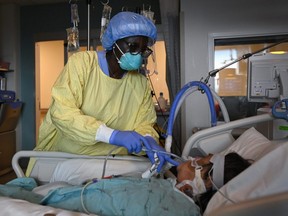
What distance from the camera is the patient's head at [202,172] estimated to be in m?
1.03

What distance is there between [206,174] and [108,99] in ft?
2.04

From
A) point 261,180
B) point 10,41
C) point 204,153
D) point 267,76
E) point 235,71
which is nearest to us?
point 261,180

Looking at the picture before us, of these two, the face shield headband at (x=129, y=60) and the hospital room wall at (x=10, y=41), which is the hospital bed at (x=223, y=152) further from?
the hospital room wall at (x=10, y=41)

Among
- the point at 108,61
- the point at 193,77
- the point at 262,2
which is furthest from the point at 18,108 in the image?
the point at 262,2

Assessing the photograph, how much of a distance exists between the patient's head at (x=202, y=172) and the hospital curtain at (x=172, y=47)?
1.17 meters

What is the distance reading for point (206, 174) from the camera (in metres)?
1.12

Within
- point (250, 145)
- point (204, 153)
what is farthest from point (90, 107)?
point (250, 145)

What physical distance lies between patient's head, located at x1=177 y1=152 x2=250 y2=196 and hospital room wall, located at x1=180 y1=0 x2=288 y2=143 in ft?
4.88

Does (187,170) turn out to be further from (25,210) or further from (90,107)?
(25,210)

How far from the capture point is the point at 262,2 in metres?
2.63

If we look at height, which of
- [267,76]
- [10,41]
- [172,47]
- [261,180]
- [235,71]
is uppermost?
[10,41]

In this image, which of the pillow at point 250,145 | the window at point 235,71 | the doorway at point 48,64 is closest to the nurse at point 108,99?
the pillow at point 250,145

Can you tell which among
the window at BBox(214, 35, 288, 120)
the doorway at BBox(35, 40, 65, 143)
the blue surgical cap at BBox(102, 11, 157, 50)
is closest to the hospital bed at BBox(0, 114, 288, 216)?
the blue surgical cap at BBox(102, 11, 157, 50)

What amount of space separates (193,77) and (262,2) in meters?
1.02
